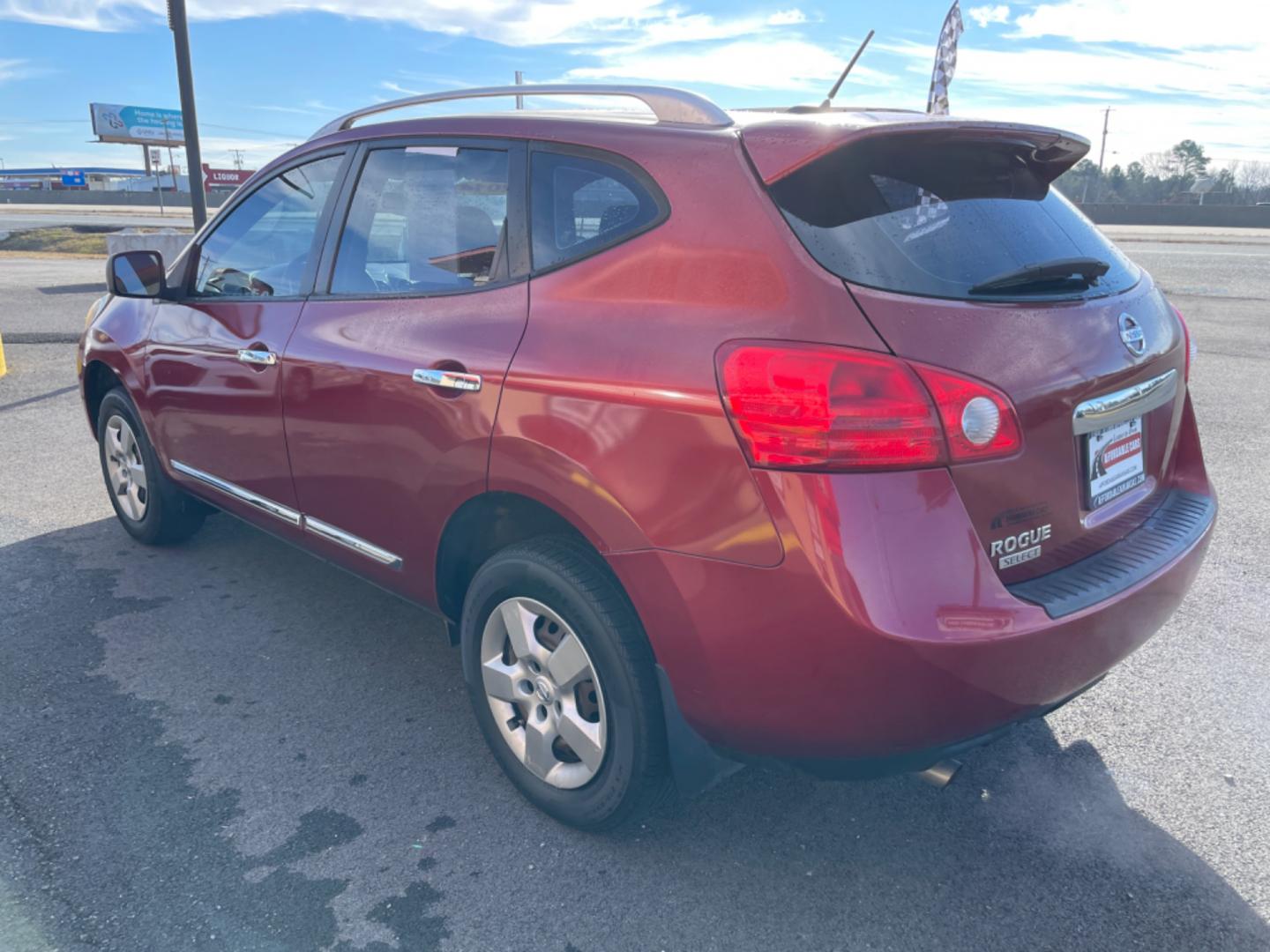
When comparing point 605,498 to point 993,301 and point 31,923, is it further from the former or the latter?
point 31,923

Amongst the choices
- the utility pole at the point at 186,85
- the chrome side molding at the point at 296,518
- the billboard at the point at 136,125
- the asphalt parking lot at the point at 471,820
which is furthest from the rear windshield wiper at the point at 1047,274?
the billboard at the point at 136,125

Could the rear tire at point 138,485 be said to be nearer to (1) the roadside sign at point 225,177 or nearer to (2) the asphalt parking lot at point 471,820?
(2) the asphalt parking lot at point 471,820

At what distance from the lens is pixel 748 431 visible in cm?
200

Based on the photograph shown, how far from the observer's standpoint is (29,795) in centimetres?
276

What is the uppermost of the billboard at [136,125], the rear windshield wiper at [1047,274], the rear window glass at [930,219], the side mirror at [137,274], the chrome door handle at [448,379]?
the billboard at [136,125]

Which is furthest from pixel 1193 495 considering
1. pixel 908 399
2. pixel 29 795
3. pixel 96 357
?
pixel 96 357

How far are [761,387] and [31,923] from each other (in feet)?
6.77

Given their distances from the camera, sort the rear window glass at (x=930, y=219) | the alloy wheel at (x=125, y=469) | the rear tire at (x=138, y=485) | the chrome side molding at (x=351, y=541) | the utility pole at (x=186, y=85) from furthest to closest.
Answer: the utility pole at (x=186, y=85)
the alloy wheel at (x=125, y=469)
the rear tire at (x=138, y=485)
the chrome side molding at (x=351, y=541)
the rear window glass at (x=930, y=219)

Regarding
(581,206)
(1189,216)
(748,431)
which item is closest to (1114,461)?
(748,431)

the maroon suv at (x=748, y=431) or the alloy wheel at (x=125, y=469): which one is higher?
the maroon suv at (x=748, y=431)

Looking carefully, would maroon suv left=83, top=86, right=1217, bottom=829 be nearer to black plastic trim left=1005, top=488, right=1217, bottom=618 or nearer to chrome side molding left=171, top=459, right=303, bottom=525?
black plastic trim left=1005, top=488, right=1217, bottom=618

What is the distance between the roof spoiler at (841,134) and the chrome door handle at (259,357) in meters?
1.87

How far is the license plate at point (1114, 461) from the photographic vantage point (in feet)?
7.54

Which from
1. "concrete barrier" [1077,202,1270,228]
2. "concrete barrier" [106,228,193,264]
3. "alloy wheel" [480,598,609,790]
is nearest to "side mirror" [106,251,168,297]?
"alloy wheel" [480,598,609,790]
